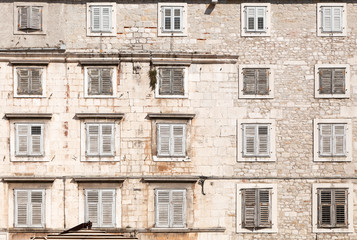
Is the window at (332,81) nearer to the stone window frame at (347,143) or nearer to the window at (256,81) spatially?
the stone window frame at (347,143)

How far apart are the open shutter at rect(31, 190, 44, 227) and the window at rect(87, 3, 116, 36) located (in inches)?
270

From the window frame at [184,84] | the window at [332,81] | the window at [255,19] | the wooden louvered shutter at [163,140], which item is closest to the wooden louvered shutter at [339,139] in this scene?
the window at [332,81]

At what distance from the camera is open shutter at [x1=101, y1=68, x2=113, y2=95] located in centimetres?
2102

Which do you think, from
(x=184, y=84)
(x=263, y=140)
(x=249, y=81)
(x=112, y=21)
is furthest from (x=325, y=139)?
(x=112, y=21)

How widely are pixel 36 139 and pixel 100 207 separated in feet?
12.5

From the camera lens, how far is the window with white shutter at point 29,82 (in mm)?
20938

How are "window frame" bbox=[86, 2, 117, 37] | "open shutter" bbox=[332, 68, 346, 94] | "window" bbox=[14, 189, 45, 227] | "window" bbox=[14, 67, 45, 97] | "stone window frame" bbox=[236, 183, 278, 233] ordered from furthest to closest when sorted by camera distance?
"open shutter" bbox=[332, 68, 346, 94] < "window frame" bbox=[86, 2, 117, 37] < "stone window frame" bbox=[236, 183, 278, 233] < "window" bbox=[14, 67, 45, 97] < "window" bbox=[14, 189, 45, 227]

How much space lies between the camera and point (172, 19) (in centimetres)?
2123

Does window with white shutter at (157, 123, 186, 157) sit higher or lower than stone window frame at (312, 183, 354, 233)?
higher

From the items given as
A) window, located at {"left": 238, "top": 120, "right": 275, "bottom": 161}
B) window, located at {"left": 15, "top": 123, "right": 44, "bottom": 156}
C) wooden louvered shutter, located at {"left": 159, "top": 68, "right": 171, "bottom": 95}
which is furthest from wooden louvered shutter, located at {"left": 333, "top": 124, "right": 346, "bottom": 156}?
window, located at {"left": 15, "top": 123, "right": 44, "bottom": 156}

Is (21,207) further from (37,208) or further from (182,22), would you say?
(182,22)

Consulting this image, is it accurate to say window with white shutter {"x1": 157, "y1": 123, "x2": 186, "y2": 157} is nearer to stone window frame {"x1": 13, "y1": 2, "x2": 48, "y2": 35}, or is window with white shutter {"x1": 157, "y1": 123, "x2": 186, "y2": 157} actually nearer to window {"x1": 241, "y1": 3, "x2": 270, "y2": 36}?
window {"x1": 241, "y1": 3, "x2": 270, "y2": 36}

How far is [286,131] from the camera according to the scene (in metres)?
21.2

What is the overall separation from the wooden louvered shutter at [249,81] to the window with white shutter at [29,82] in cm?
836
